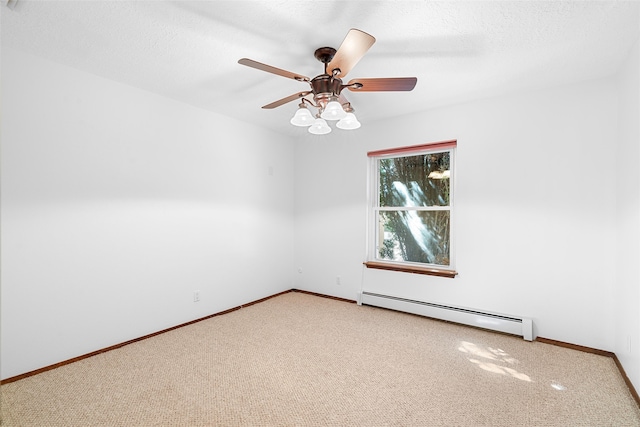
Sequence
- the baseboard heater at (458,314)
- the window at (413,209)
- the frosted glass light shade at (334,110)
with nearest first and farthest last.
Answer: the frosted glass light shade at (334,110) → the baseboard heater at (458,314) → the window at (413,209)

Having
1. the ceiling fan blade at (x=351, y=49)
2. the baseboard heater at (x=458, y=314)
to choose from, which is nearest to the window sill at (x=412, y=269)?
the baseboard heater at (x=458, y=314)

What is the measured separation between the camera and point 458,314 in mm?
3361

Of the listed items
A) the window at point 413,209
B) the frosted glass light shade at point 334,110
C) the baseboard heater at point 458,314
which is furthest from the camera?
the window at point 413,209

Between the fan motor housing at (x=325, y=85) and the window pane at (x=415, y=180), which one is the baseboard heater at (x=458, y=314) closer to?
the window pane at (x=415, y=180)

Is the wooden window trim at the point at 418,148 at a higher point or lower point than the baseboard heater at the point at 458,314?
higher

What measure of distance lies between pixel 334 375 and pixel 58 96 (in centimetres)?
313

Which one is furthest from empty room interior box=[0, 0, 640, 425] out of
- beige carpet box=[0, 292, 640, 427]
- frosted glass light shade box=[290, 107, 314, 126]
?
beige carpet box=[0, 292, 640, 427]

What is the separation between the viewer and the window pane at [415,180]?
Result: 371 cm

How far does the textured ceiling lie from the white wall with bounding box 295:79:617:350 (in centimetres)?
35

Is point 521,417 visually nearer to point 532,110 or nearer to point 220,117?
point 532,110

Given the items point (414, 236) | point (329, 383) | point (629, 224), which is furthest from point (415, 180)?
point (329, 383)

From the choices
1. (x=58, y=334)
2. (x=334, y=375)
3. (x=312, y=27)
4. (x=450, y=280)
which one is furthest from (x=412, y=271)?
(x=58, y=334)

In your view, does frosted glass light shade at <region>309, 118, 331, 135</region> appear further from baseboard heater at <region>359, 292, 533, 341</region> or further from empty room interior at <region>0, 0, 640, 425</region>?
baseboard heater at <region>359, 292, 533, 341</region>

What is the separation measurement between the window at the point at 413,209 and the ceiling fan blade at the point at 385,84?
162cm
